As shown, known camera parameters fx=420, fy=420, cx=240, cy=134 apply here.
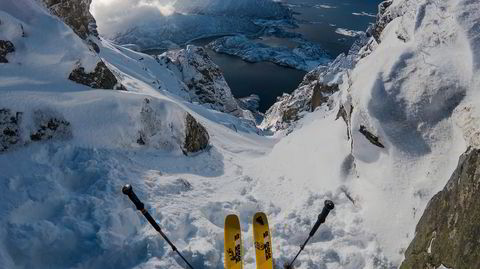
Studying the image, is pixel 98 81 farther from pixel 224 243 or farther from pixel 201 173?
pixel 224 243

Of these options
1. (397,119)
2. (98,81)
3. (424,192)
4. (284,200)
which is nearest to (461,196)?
(424,192)

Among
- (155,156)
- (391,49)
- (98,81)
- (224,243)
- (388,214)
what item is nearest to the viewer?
(224,243)

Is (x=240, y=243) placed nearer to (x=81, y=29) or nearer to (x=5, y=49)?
(x=5, y=49)

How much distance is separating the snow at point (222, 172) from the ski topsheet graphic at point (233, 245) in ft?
1.29

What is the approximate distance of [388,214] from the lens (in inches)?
481

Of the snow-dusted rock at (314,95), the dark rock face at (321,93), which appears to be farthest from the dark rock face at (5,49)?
the dark rock face at (321,93)

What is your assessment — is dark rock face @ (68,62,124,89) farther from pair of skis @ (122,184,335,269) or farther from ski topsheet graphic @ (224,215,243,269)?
ski topsheet graphic @ (224,215,243,269)

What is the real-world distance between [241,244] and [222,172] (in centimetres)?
686

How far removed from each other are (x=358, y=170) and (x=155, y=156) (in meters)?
7.96

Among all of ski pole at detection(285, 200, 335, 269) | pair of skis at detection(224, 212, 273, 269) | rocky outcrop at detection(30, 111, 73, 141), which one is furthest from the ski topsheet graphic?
rocky outcrop at detection(30, 111, 73, 141)

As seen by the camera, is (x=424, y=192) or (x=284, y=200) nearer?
(x=424, y=192)

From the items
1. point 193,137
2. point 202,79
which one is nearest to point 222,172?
point 193,137

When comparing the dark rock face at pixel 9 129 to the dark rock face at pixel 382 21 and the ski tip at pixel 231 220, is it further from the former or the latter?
the dark rock face at pixel 382 21

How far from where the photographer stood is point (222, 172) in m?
18.0
